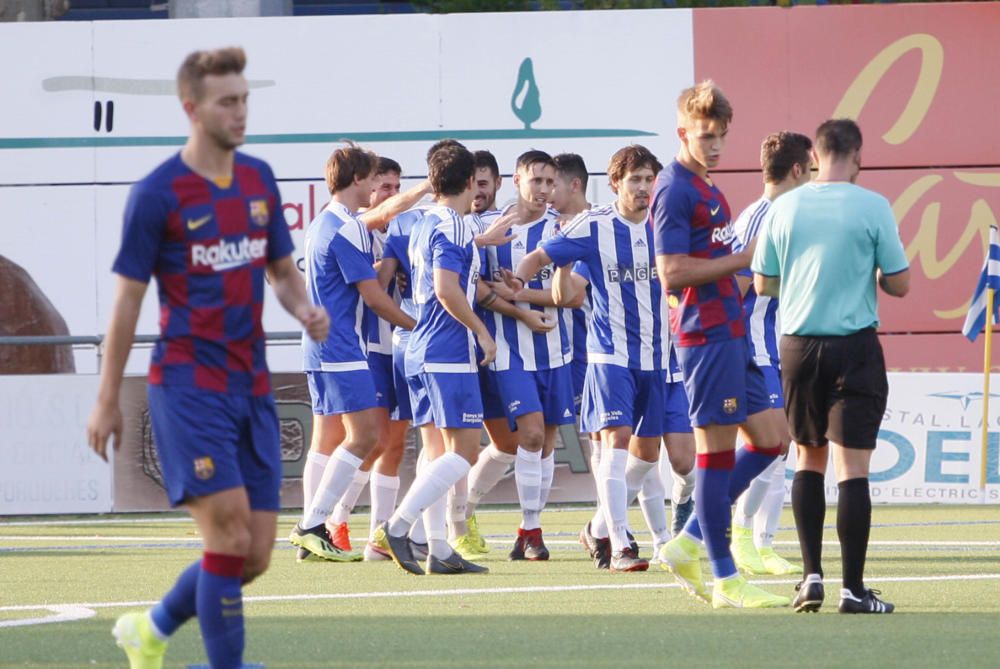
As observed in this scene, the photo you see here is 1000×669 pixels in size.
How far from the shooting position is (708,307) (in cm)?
767

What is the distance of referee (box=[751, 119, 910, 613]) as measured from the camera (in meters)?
7.46

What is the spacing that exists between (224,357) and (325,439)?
5819 mm

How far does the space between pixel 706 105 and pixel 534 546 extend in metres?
3.96

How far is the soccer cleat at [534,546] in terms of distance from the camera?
10.8 metres

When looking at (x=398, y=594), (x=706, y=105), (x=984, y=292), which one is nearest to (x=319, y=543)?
(x=398, y=594)

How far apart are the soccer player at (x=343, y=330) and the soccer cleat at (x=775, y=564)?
2423 mm

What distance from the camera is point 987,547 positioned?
1114cm

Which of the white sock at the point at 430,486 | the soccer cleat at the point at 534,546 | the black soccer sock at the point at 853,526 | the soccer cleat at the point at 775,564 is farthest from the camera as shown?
the soccer cleat at the point at 534,546

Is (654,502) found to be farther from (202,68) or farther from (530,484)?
(202,68)

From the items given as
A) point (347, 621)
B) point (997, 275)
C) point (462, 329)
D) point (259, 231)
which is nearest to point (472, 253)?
point (462, 329)

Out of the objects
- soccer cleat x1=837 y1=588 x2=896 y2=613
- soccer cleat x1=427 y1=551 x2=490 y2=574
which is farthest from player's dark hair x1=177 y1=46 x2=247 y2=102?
soccer cleat x1=427 y1=551 x2=490 y2=574

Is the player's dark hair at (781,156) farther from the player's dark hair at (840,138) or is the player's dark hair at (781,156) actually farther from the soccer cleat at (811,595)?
the soccer cleat at (811,595)

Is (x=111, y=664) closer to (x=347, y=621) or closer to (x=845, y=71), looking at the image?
(x=347, y=621)

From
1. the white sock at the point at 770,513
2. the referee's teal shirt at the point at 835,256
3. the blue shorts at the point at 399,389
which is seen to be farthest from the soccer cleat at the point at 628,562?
the referee's teal shirt at the point at 835,256
